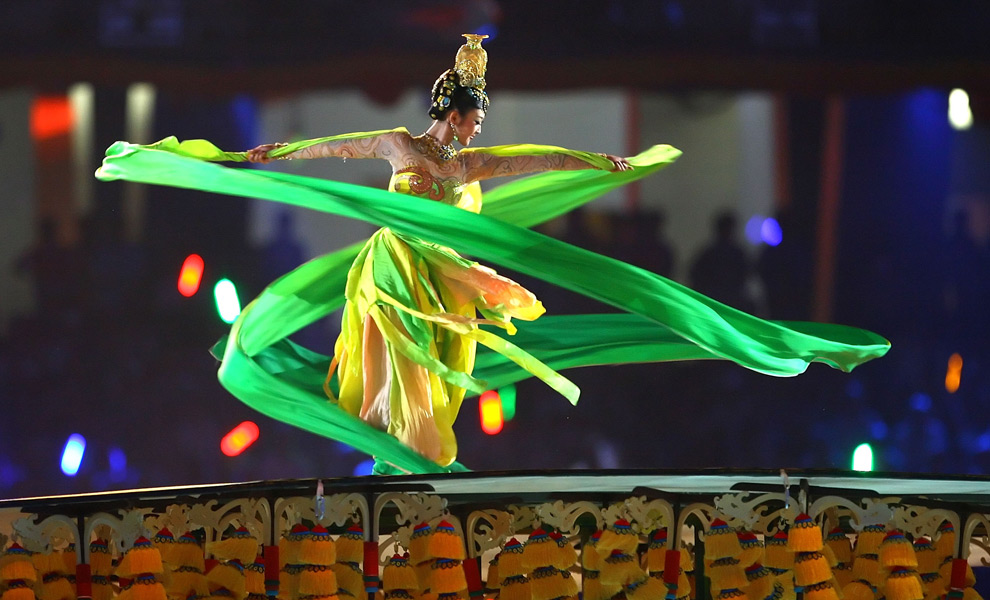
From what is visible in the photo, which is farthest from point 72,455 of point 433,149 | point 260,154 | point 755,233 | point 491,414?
point 755,233

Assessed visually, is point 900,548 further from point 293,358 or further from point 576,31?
point 576,31

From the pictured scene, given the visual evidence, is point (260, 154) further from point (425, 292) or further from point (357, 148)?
point (425, 292)

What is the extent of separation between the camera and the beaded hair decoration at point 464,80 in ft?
9.68

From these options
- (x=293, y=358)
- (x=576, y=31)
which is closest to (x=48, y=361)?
(x=293, y=358)

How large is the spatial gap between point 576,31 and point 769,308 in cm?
136

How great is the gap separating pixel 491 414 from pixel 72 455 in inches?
64.7

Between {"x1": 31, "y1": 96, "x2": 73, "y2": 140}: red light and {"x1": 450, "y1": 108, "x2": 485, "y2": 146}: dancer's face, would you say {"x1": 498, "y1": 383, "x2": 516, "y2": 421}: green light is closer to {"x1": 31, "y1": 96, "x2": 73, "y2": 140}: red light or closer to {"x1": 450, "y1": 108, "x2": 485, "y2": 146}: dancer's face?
{"x1": 450, "y1": 108, "x2": 485, "y2": 146}: dancer's face

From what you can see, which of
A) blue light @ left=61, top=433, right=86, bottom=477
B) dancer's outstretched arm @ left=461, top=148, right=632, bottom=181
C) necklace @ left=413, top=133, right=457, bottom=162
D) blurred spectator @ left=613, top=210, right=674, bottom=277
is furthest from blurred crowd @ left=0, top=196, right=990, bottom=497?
necklace @ left=413, top=133, right=457, bottom=162

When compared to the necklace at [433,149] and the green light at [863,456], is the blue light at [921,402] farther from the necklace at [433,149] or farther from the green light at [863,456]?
the necklace at [433,149]

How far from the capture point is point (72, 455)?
4395 millimetres

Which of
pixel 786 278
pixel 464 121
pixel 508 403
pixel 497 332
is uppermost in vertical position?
pixel 464 121

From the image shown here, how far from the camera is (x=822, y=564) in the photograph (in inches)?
87.9

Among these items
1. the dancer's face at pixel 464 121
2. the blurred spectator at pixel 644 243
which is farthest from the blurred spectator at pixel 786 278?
the dancer's face at pixel 464 121

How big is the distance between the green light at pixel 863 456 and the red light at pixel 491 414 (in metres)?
1.44
